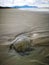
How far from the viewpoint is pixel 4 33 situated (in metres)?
1.81

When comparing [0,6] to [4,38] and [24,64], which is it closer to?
[4,38]

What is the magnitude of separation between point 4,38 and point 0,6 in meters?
2.05

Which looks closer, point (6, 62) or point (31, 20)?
point (6, 62)

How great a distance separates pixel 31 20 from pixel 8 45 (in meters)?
1.16

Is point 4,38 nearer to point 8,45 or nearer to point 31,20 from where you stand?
point 8,45

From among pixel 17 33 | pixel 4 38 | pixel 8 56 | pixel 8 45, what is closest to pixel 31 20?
pixel 17 33

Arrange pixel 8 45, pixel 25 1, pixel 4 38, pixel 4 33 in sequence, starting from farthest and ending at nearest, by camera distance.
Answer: pixel 25 1 < pixel 4 33 < pixel 4 38 < pixel 8 45

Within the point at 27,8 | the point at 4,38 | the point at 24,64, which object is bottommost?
the point at 24,64

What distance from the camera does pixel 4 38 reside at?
1.63m

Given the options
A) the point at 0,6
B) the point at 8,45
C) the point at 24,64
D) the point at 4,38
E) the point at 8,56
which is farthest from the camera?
the point at 0,6

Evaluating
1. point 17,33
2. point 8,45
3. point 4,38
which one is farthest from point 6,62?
point 17,33

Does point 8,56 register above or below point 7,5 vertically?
below

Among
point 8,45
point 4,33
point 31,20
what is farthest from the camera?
point 31,20

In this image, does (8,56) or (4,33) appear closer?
(8,56)
